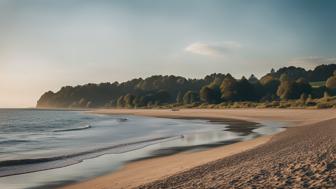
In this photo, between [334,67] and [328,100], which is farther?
[334,67]

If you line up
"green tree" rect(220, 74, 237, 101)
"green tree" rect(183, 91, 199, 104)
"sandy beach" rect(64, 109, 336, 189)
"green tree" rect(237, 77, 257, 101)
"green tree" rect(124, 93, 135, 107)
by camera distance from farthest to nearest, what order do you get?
"green tree" rect(124, 93, 135, 107) < "green tree" rect(183, 91, 199, 104) < "green tree" rect(237, 77, 257, 101) < "green tree" rect(220, 74, 237, 101) < "sandy beach" rect(64, 109, 336, 189)

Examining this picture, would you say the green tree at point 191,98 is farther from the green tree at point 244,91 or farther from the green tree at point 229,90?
the green tree at point 244,91

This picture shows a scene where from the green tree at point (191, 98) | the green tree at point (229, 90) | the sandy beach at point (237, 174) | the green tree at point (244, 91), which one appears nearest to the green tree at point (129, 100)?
the green tree at point (191, 98)

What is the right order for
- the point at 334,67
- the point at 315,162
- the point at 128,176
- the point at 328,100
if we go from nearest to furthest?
the point at 315,162, the point at 128,176, the point at 328,100, the point at 334,67

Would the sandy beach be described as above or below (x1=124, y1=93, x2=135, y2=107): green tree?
below

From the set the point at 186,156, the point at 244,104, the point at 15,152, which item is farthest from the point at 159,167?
the point at 244,104

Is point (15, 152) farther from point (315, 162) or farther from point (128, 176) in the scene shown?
point (315, 162)

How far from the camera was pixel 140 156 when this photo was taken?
19.6 metres

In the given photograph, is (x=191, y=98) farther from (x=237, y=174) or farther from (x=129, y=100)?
(x=237, y=174)

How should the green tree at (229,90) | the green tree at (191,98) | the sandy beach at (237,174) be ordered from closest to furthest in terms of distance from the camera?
the sandy beach at (237,174) < the green tree at (229,90) < the green tree at (191,98)

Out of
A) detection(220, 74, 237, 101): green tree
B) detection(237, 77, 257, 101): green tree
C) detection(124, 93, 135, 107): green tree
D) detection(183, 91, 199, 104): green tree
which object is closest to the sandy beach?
detection(220, 74, 237, 101): green tree

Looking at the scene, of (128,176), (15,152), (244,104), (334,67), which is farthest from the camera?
(334,67)

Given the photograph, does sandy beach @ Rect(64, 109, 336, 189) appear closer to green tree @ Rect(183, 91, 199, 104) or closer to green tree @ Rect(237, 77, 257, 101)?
green tree @ Rect(237, 77, 257, 101)

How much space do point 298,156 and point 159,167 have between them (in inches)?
218
